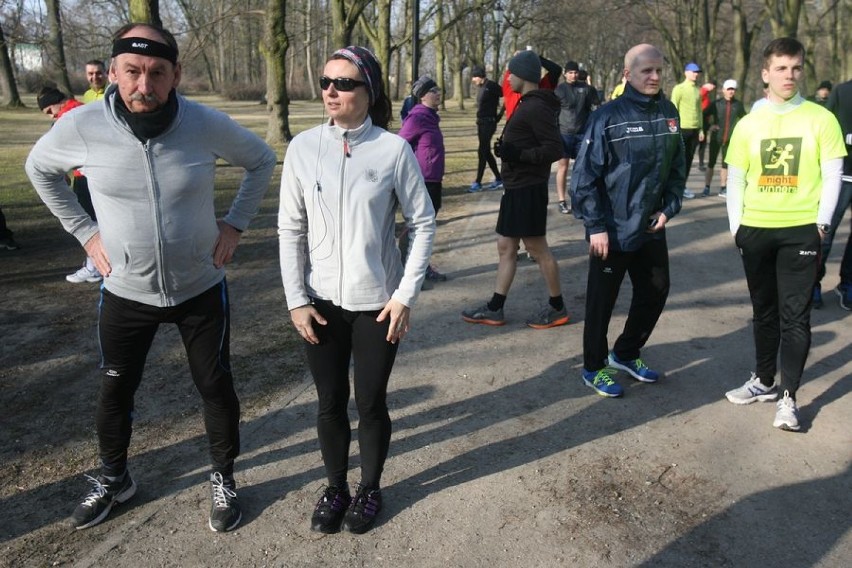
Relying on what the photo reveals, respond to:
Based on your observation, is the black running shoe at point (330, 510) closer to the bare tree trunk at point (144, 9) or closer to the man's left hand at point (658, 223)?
the man's left hand at point (658, 223)

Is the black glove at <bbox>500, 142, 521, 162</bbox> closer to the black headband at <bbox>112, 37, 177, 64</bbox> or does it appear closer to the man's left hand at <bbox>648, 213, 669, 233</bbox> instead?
the man's left hand at <bbox>648, 213, 669, 233</bbox>

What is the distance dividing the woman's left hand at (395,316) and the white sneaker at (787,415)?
2442 mm

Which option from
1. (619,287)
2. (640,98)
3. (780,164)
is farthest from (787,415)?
(640,98)

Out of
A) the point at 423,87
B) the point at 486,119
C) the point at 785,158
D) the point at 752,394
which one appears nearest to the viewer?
the point at 785,158

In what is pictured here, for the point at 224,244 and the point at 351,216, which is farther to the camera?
the point at 224,244

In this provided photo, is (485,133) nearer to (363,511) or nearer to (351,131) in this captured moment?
(351,131)

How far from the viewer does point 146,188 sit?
111 inches

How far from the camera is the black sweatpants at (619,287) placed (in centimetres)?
439

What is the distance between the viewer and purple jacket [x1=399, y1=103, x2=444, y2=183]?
627 centimetres

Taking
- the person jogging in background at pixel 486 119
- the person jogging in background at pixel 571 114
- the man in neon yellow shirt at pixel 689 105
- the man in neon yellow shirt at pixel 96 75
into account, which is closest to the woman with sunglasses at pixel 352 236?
the man in neon yellow shirt at pixel 96 75

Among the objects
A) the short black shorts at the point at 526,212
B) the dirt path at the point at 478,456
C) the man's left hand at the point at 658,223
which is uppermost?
the man's left hand at the point at 658,223

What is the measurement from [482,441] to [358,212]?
1.71 m

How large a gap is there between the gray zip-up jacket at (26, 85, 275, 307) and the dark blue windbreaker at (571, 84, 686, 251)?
2.04 metres

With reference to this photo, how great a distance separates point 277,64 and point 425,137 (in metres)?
12.8
